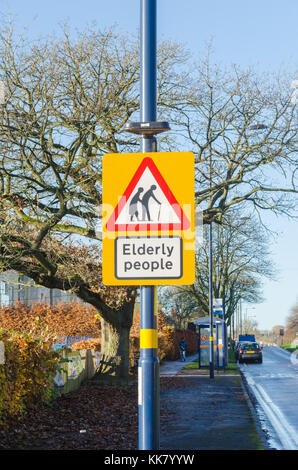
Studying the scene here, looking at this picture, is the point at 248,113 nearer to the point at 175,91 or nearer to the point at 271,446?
the point at 175,91

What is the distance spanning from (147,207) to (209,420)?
10.8 meters

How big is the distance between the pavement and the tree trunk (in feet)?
5.24

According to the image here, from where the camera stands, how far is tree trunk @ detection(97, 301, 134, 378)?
73.6ft

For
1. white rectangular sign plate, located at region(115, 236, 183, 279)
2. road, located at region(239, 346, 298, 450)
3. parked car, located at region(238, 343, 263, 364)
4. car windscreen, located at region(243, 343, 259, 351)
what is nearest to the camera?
white rectangular sign plate, located at region(115, 236, 183, 279)

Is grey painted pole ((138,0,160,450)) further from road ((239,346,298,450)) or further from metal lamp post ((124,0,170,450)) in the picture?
road ((239,346,298,450))

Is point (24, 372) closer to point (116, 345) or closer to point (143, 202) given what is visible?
point (116, 345)

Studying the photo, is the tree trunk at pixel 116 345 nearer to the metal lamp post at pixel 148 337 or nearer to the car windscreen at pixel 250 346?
the metal lamp post at pixel 148 337

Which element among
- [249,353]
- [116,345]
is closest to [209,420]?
[116,345]

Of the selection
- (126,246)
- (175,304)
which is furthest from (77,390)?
(175,304)

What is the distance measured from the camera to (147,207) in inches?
194

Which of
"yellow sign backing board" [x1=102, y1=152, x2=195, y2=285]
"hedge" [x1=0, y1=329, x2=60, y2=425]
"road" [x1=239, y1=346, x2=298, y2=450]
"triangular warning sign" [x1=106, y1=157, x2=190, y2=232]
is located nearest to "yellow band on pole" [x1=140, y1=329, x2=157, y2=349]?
"yellow sign backing board" [x1=102, y1=152, x2=195, y2=285]

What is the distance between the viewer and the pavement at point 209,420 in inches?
456

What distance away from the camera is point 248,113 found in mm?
20844
